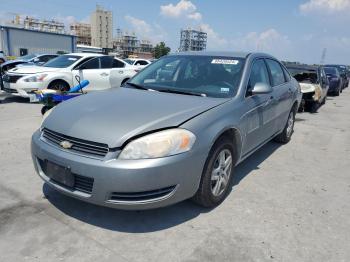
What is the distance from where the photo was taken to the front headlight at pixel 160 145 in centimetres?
251

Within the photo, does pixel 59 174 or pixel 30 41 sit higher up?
pixel 30 41

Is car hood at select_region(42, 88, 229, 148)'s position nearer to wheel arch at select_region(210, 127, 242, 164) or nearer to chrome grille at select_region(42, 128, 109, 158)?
chrome grille at select_region(42, 128, 109, 158)

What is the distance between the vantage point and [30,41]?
52.6 metres

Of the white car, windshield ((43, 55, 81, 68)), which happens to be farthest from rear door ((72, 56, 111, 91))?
windshield ((43, 55, 81, 68))

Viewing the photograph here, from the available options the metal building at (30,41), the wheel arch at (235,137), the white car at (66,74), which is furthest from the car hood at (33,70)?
the metal building at (30,41)

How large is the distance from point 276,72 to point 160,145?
3.23m

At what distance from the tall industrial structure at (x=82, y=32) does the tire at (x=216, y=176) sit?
142m

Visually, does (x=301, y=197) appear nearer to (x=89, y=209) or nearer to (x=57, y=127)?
(x=89, y=209)

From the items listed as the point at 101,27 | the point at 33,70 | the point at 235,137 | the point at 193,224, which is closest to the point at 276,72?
the point at 235,137

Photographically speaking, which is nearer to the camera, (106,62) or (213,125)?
(213,125)

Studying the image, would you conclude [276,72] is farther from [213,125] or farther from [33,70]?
[33,70]

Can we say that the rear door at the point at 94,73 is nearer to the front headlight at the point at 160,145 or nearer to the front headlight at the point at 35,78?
the front headlight at the point at 35,78

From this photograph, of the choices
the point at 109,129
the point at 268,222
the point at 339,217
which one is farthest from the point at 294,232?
the point at 109,129

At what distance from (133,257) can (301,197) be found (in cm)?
220
